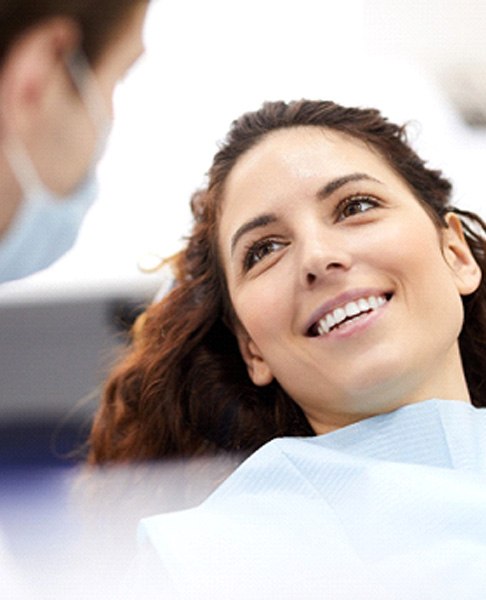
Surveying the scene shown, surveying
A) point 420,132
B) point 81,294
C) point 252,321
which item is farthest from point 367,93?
point 81,294

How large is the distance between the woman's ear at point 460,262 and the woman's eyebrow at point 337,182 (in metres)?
0.14

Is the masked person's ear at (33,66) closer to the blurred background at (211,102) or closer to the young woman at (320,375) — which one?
the blurred background at (211,102)

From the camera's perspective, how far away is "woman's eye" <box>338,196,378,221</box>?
0.92m

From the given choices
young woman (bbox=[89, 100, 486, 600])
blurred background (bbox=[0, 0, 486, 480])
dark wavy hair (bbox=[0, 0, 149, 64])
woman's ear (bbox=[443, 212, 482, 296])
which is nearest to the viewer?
dark wavy hair (bbox=[0, 0, 149, 64])

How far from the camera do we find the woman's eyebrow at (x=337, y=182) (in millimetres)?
914

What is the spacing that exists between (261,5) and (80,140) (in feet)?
1.33

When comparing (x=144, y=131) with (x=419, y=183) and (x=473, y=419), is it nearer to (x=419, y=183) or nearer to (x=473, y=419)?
(x=419, y=183)

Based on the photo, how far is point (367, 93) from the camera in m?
1.04

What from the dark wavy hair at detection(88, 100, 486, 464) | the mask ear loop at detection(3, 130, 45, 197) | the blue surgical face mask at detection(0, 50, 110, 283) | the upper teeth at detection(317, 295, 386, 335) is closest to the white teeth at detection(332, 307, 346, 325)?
the upper teeth at detection(317, 295, 386, 335)

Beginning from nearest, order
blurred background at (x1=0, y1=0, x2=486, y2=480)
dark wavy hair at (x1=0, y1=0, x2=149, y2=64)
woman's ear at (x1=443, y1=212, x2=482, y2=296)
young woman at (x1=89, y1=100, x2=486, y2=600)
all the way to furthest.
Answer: dark wavy hair at (x1=0, y1=0, x2=149, y2=64) < young woman at (x1=89, y1=100, x2=486, y2=600) < blurred background at (x1=0, y1=0, x2=486, y2=480) < woman's ear at (x1=443, y1=212, x2=482, y2=296)

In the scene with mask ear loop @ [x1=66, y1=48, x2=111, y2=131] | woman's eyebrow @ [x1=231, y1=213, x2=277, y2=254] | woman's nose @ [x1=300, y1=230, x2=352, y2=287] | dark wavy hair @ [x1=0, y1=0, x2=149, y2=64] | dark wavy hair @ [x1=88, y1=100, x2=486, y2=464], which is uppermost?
dark wavy hair @ [x1=0, y1=0, x2=149, y2=64]

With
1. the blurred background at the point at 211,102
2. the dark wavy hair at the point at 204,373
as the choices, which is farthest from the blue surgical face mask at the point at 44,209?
the dark wavy hair at the point at 204,373

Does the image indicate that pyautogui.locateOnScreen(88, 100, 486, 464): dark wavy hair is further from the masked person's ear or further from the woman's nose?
the masked person's ear

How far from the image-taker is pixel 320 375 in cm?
92
